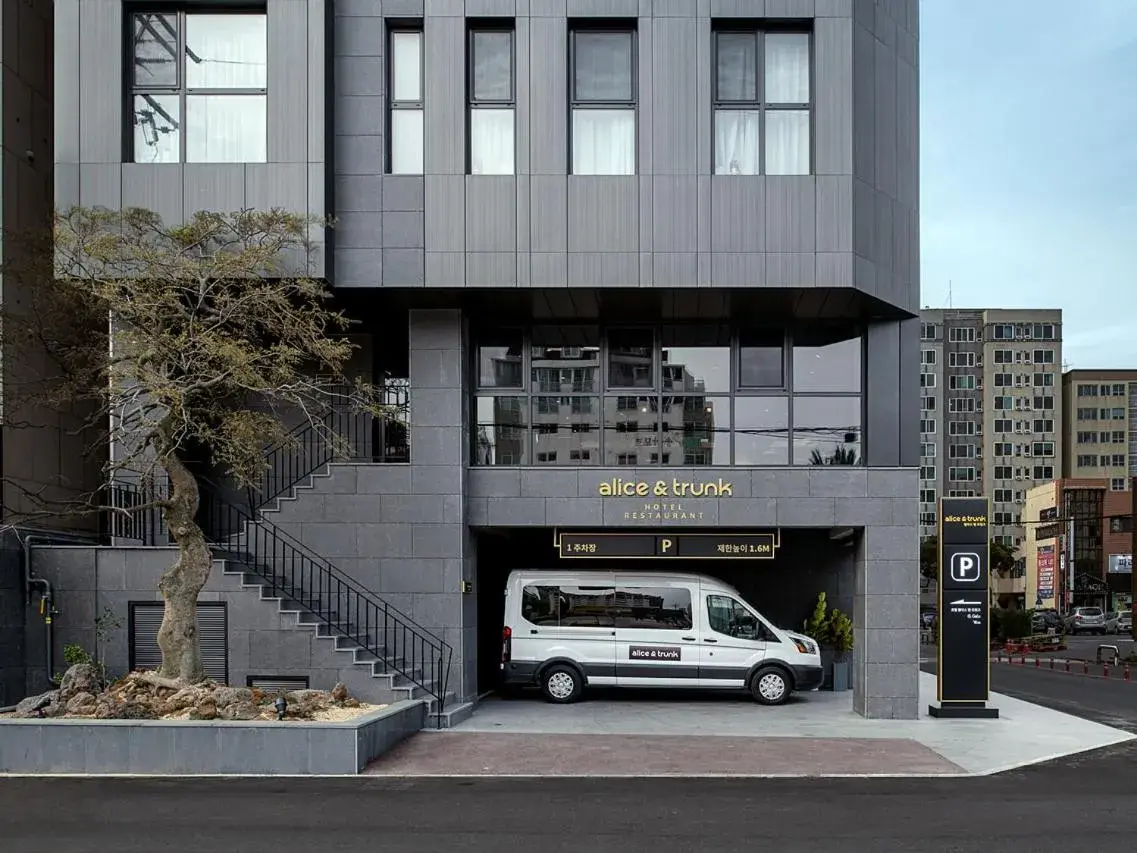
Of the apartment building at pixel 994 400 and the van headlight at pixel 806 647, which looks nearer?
the van headlight at pixel 806 647

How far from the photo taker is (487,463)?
59.8 ft

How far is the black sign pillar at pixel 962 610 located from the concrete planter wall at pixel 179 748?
30.9ft

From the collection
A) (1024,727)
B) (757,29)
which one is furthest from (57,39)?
(1024,727)

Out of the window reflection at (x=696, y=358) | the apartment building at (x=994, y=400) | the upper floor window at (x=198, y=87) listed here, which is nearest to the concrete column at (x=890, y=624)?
the window reflection at (x=696, y=358)

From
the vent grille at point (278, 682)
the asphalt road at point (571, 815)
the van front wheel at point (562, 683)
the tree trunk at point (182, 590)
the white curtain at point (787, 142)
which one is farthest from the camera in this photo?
the van front wheel at point (562, 683)

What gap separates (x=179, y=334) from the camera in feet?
50.2

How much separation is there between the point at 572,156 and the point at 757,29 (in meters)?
3.46

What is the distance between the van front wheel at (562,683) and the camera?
19.0 metres

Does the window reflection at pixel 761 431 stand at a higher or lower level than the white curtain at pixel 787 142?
lower

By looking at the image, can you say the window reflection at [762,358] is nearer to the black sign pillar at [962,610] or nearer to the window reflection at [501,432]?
the black sign pillar at [962,610]

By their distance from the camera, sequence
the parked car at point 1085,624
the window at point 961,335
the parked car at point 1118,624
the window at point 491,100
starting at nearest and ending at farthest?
1. the window at point 491,100
2. the parked car at point 1085,624
3. the parked car at point 1118,624
4. the window at point 961,335

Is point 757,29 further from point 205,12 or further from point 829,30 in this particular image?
point 205,12

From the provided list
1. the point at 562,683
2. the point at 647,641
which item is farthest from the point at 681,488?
the point at 562,683

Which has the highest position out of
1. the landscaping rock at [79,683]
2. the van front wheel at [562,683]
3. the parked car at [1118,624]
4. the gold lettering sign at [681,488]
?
the gold lettering sign at [681,488]
